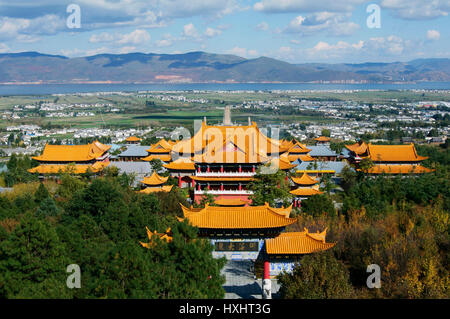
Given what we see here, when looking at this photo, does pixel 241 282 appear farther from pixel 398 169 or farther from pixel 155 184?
pixel 398 169

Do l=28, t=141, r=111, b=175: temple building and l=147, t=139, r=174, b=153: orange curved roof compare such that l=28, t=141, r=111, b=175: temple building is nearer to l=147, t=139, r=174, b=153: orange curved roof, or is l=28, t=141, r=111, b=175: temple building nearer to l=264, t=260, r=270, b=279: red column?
l=147, t=139, r=174, b=153: orange curved roof

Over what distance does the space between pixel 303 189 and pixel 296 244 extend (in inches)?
446

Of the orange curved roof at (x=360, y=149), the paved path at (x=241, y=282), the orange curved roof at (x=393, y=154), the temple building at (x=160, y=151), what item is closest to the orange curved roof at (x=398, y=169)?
the orange curved roof at (x=393, y=154)

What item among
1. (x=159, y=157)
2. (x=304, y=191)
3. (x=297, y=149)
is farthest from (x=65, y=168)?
(x=297, y=149)

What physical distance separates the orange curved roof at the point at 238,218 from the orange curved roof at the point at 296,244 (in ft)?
1.75

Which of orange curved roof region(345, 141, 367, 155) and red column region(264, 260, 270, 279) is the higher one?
orange curved roof region(345, 141, 367, 155)

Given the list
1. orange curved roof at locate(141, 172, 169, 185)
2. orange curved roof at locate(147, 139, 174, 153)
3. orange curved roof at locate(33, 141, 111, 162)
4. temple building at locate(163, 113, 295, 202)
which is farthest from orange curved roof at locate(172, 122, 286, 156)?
orange curved roof at locate(33, 141, 111, 162)

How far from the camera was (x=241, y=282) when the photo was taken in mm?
15523

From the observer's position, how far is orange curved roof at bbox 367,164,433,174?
31.1 metres

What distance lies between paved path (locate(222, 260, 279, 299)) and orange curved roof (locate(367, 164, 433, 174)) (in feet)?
57.9

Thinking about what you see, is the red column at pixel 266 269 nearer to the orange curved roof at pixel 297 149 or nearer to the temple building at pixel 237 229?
the temple building at pixel 237 229
